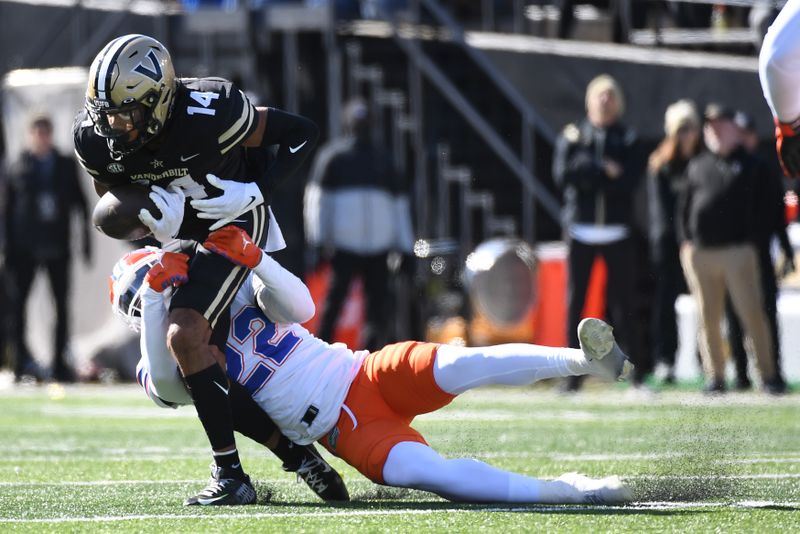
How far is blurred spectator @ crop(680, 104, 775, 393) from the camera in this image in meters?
9.61

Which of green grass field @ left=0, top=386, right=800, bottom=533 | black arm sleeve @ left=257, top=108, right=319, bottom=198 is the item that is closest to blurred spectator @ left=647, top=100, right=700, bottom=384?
green grass field @ left=0, top=386, right=800, bottom=533

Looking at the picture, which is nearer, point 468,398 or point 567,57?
point 468,398

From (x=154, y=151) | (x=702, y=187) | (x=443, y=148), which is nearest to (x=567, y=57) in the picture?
(x=443, y=148)

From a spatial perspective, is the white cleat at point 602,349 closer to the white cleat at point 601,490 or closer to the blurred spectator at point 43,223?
the white cleat at point 601,490

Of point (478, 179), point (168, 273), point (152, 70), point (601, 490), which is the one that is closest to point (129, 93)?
point (152, 70)

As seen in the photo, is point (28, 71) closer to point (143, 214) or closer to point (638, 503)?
point (143, 214)

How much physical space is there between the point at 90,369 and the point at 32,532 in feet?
26.6

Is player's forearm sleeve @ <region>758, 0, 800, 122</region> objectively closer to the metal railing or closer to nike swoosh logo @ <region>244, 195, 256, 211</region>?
nike swoosh logo @ <region>244, 195, 256, 211</region>

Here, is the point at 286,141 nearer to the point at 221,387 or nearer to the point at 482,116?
the point at 221,387

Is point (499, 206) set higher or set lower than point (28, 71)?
lower

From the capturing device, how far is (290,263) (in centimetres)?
1234

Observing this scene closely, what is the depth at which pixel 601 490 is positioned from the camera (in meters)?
4.36

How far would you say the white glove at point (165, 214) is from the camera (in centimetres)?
477

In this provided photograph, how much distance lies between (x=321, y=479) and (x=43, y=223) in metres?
7.37
